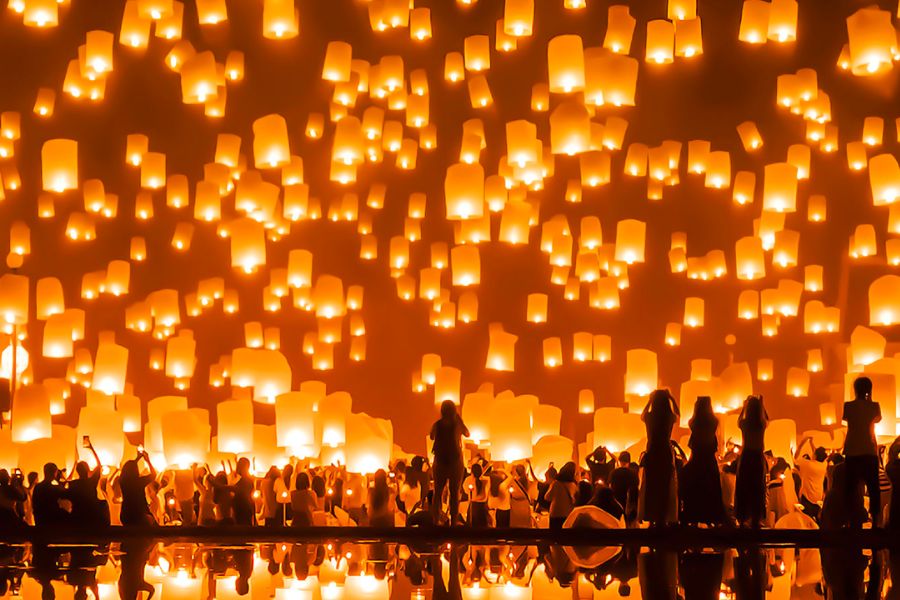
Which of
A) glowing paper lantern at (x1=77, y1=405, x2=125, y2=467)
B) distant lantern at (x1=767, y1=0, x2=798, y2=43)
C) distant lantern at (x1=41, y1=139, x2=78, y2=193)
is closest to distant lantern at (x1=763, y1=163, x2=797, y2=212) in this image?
distant lantern at (x1=767, y1=0, x2=798, y2=43)

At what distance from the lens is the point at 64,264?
18.6 metres

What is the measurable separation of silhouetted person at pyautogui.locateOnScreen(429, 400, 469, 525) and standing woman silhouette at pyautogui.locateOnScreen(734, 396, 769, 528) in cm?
203

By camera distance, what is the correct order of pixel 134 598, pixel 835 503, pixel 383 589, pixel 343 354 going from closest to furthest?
pixel 134 598 < pixel 383 589 < pixel 835 503 < pixel 343 354

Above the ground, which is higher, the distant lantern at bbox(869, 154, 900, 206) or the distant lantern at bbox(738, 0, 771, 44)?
the distant lantern at bbox(738, 0, 771, 44)

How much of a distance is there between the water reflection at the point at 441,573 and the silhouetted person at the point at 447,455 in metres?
1.84

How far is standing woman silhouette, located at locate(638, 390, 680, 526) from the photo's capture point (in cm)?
812

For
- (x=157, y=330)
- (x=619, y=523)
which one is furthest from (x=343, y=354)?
(x=619, y=523)

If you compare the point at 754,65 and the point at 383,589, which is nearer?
the point at 383,589

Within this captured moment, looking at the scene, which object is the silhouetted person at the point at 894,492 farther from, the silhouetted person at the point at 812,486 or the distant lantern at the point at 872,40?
the distant lantern at the point at 872,40

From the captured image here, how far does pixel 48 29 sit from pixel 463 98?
616 centimetres

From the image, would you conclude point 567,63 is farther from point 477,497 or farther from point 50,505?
point 50,505

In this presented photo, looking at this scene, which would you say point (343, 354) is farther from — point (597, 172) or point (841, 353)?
point (841, 353)

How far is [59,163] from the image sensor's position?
13648 millimetres

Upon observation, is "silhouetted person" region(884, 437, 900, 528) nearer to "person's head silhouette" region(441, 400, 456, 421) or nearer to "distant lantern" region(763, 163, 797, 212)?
"person's head silhouette" region(441, 400, 456, 421)
